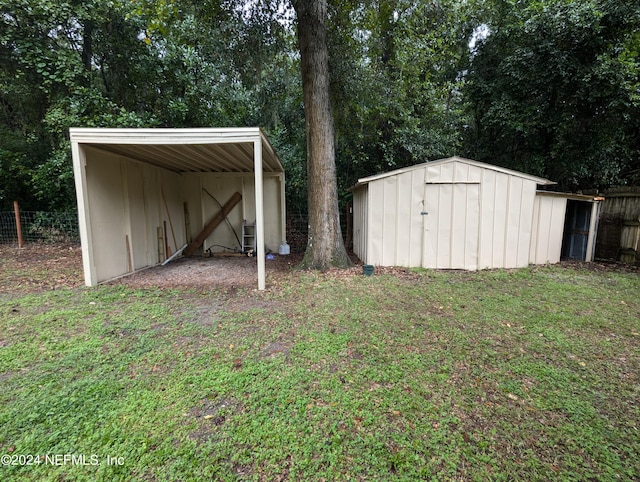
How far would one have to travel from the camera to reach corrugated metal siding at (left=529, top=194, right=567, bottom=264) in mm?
6121

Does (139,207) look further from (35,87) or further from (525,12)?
(525,12)

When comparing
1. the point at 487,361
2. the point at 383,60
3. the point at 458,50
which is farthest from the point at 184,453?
the point at 458,50

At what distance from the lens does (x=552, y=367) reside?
2387 mm

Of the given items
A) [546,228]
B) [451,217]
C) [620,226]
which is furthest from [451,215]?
[620,226]

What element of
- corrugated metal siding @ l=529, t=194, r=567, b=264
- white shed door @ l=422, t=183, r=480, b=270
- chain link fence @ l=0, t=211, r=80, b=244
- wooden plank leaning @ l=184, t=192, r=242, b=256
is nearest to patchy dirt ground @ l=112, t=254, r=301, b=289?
wooden plank leaning @ l=184, t=192, r=242, b=256

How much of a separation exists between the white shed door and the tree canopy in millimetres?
3315

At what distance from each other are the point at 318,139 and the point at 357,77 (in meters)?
2.95

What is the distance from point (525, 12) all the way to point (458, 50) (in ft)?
7.77

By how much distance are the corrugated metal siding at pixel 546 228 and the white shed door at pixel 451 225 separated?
146 centimetres

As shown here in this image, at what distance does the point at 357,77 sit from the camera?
7.24 metres

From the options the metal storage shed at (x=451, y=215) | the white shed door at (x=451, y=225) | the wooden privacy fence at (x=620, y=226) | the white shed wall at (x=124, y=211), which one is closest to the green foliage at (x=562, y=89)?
the wooden privacy fence at (x=620, y=226)

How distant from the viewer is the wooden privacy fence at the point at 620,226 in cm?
617

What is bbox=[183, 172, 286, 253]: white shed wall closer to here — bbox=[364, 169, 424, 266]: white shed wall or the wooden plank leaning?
the wooden plank leaning

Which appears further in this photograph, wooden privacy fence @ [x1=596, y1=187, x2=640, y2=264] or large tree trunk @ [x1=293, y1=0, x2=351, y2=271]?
wooden privacy fence @ [x1=596, y1=187, x2=640, y2=264]
